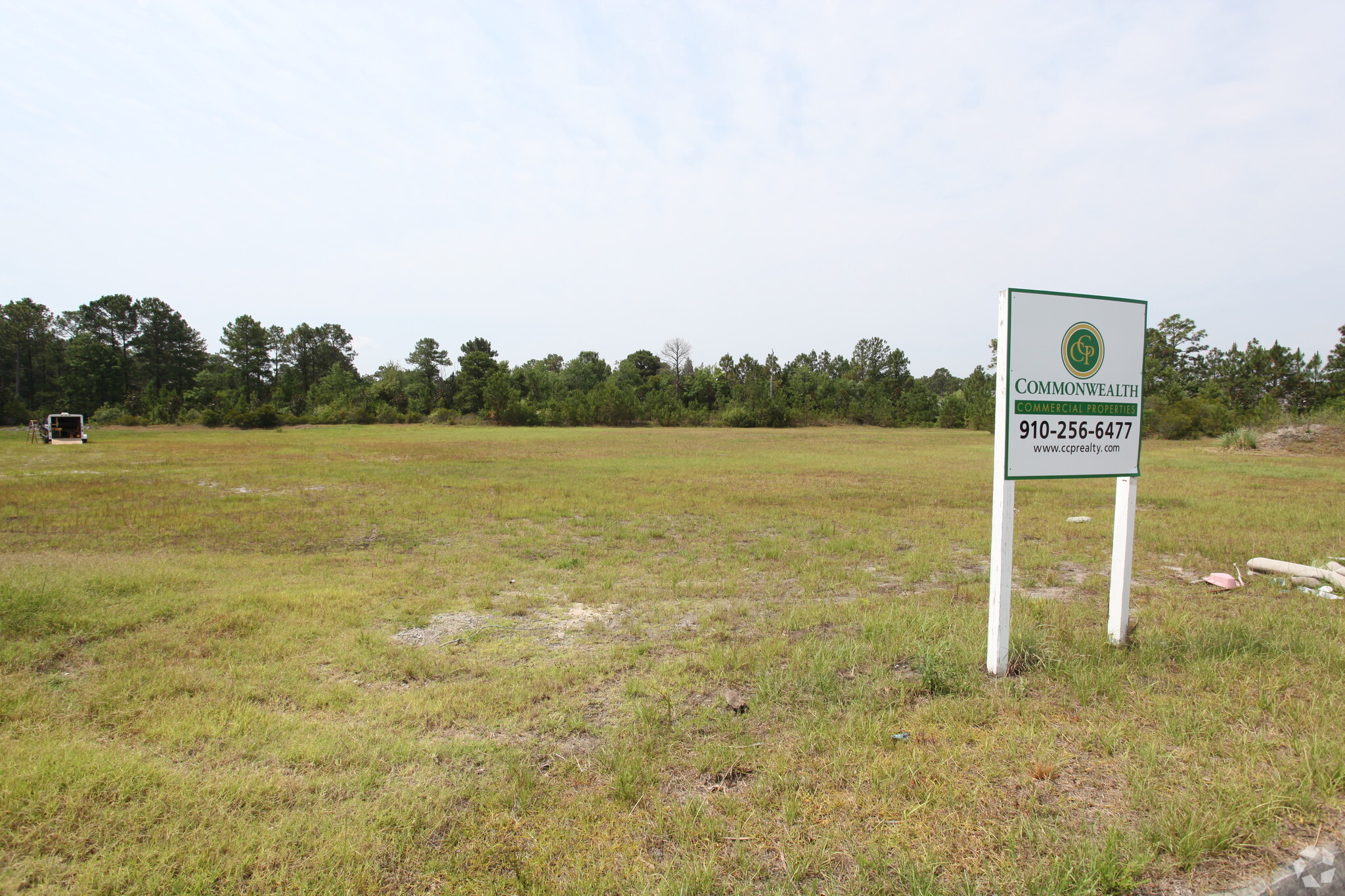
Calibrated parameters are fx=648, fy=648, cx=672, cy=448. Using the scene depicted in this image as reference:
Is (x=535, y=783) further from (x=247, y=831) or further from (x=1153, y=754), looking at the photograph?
(x=1153, y=754)

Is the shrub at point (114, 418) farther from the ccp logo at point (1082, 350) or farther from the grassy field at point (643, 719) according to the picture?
the ccp logo at point (1082, 350)

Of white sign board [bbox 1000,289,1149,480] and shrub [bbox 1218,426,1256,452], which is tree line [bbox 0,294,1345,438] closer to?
shrub [bbox 1218,426,1256,452]

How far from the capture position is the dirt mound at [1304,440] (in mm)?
27516

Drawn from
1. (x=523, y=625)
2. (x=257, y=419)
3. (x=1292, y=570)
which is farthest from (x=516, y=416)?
(x=1292, y=570)

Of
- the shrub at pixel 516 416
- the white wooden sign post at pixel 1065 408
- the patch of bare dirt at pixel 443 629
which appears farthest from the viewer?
the shrub at pixel 516 416

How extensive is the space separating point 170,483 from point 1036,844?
61.6 ft

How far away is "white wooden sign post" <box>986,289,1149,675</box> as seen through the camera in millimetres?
3967

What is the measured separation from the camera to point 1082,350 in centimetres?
420

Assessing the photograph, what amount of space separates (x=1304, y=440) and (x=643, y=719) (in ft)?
123

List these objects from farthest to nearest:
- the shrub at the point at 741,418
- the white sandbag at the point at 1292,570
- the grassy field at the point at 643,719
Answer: the shrub at the point at 741,418
the white sandbag at the point at 1292,570
the grassy field at the point at 643,719

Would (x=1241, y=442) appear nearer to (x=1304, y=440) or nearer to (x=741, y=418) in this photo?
(x=1304, y=440)

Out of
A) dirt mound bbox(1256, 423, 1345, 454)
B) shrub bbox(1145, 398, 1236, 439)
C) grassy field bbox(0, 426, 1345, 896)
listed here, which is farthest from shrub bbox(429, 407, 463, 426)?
dirt mound bbox(1256, 423, 1345, 454)

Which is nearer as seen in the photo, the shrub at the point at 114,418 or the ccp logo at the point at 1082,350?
the ccp logo at the point at 1082,350

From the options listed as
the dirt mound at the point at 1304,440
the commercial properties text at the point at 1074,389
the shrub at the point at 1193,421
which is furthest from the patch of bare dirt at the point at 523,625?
the shrub at the point at 1193,421
